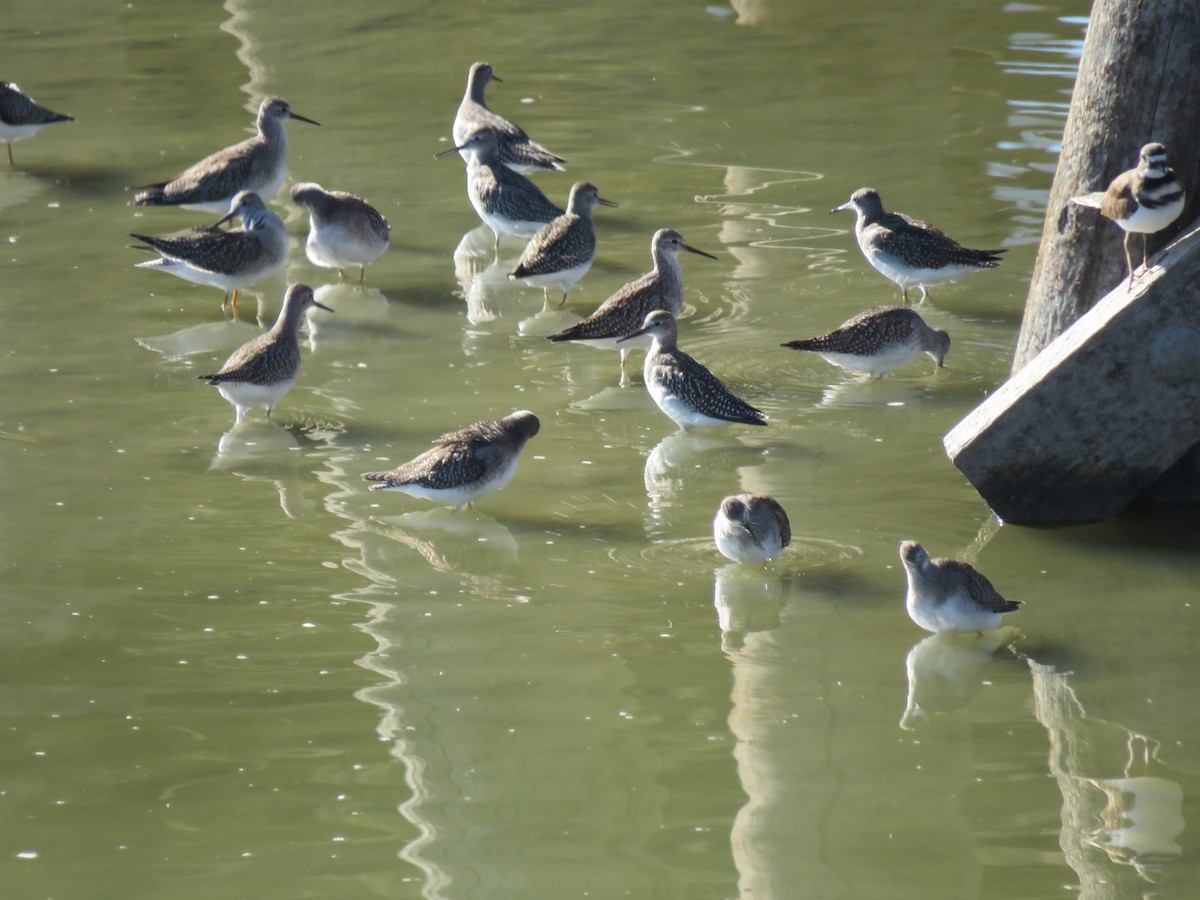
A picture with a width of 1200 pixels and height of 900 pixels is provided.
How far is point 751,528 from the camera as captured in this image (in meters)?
6.81

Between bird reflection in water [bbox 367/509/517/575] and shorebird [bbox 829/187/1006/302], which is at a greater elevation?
shorebird [bbox 829/187/1006/302]

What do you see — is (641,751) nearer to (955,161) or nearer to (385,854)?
(385,854)

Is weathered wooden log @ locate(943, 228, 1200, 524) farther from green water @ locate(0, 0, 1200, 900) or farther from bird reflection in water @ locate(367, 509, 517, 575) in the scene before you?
bird reflection in water @ locate(367, 509, 517, 575)

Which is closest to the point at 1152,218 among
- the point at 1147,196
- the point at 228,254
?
the point at 1147,196

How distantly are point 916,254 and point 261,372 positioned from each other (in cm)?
412

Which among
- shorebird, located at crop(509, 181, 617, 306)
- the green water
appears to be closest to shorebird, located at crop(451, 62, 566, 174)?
the green water

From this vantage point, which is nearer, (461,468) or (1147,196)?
(1147,196)

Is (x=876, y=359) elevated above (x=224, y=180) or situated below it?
below

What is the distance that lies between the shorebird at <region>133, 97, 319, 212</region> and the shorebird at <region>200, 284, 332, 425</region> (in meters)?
3.61

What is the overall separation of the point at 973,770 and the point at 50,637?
134 inches

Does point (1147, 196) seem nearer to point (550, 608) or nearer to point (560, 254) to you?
point (550, 608)

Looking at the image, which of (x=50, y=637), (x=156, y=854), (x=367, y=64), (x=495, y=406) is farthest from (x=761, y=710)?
(x=367, y=64)

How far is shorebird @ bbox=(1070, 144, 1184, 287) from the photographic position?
7043 millimetres

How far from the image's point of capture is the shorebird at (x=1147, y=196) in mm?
7043
